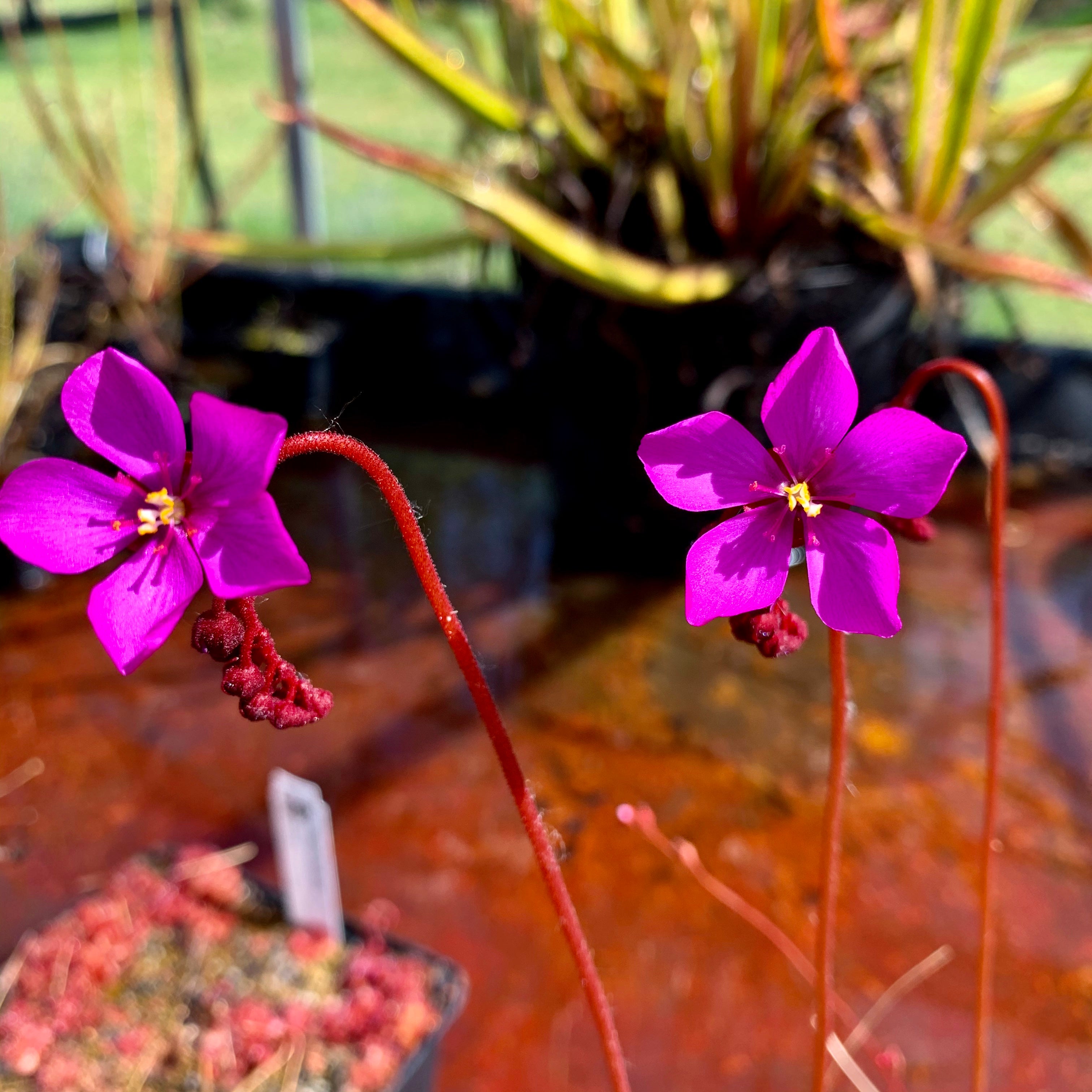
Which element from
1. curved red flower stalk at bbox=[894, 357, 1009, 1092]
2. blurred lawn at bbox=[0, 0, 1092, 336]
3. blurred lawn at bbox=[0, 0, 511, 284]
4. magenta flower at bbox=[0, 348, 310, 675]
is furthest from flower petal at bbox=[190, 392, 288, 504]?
blurred lawn at bbox=[0, 0, 511, 284]

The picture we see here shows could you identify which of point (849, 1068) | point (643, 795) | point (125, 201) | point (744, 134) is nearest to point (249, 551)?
point (849, 1068)

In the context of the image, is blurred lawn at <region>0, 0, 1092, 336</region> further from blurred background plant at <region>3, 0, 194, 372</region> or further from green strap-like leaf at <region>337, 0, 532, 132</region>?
green strap-like leaf at <region>337, 0, 532, 132</region>

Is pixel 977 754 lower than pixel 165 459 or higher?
lower

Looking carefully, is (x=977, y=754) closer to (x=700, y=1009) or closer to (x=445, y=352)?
(x=700, y=1009)

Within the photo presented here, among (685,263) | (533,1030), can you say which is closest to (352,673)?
(533,1030)

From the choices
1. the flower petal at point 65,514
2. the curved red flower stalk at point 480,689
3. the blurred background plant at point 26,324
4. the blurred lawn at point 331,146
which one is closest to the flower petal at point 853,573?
the curved red flower stalk at point 480,689
